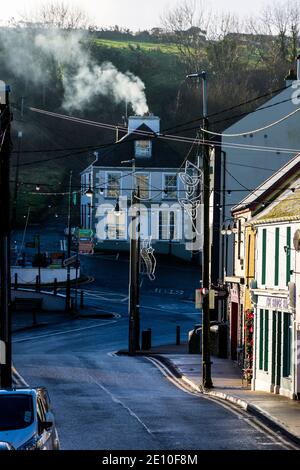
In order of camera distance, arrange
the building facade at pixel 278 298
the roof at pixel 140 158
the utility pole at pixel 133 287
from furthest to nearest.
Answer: the roof at pixel 140 158 → the utility pole at pixel 133 287 → the building facade at pixel 278 298

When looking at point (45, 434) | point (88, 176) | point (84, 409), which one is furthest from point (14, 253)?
point (45, 434)

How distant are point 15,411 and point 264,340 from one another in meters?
21.0

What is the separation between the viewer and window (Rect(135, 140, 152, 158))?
10000 centimetres

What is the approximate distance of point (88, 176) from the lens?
104 meters

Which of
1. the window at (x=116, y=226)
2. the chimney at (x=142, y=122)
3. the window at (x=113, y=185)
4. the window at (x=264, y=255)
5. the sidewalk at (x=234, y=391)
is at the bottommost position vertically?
the sidewalk at (x=234, y=391)

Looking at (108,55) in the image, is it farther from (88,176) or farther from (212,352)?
(212,352)

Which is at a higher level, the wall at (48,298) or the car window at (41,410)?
the car window at (41,410)

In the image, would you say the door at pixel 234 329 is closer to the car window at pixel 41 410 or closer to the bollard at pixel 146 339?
the bollard at pixel 146 339

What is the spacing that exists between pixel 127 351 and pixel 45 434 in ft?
119

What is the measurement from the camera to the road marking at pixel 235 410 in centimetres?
2623

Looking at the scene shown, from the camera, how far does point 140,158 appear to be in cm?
10000

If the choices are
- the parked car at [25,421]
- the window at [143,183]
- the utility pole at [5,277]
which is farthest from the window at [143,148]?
the parked car at [25,421]

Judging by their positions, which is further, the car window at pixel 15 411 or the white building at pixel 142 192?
the white building at pixel 142 192

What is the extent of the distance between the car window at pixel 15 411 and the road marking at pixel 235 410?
707 centimetres
